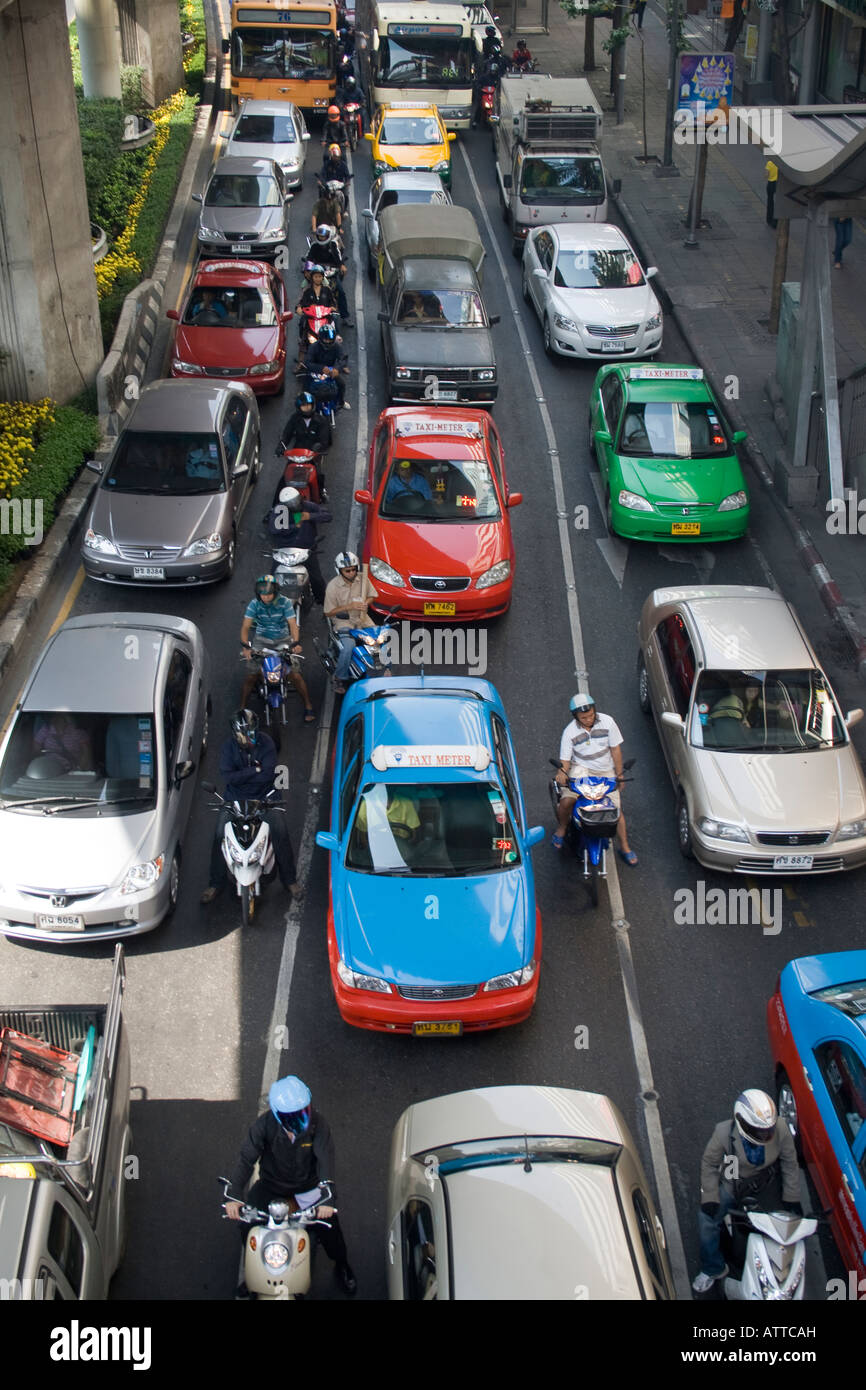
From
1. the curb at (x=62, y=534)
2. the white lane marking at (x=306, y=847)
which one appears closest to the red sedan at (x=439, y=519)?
the white lane marking at (x=306, y=847)

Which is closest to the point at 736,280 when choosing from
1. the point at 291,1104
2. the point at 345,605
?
the point at 345,605

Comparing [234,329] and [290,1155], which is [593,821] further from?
[234,329]

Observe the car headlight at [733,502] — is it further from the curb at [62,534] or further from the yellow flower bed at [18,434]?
the yellow flower bed at [18,434]

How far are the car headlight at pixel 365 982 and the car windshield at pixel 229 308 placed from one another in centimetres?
1303

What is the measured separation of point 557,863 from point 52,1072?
5.30 metres

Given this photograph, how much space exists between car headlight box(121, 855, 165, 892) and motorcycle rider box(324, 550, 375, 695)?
10.0 ft

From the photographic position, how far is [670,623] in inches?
535

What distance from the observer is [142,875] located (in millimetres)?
10930

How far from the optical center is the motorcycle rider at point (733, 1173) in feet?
26.3

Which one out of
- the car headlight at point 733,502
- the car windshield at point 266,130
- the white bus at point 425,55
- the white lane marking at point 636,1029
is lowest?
the white lane marking at point 636,1029

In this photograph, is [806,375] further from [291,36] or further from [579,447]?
[291,36]

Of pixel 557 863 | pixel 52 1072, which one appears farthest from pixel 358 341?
pixel 52 1072

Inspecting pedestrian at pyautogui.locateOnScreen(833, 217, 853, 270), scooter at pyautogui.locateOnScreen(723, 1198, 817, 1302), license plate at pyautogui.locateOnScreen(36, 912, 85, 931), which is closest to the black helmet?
license plate at pyautogui.locateOnScreen(36, 912, 85, 931)

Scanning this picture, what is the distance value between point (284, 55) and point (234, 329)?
16.0 m
